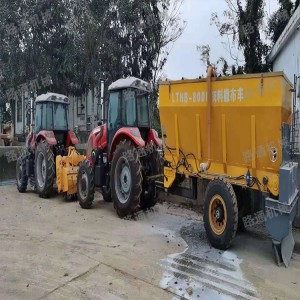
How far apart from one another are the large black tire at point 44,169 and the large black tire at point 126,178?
→ 7.55 ft

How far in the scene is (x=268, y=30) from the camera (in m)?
11.6

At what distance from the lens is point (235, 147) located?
474 centimetres

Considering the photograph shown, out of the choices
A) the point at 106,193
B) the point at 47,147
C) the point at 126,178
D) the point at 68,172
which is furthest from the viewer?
the point at 47,147

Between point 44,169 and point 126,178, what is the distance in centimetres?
304

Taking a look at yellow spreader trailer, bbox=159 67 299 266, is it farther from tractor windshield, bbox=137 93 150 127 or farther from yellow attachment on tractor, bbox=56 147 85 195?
yellow attachment on tractor, bbox=56 147 85 195

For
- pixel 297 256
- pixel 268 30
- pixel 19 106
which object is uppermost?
pixel 268 30

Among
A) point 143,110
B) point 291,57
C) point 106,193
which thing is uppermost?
point 291,57

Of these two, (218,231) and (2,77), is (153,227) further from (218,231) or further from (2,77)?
(2,77)

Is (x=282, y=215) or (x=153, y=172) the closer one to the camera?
(x=282, y=215)

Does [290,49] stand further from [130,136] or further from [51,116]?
[51,116]

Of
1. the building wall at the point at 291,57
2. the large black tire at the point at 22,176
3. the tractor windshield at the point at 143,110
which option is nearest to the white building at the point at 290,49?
the building wall at the point at 291,57

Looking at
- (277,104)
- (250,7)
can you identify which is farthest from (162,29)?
(277,104)

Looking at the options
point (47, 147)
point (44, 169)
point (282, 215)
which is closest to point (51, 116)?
point (47, 147)

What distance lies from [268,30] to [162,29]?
13.8 feet
